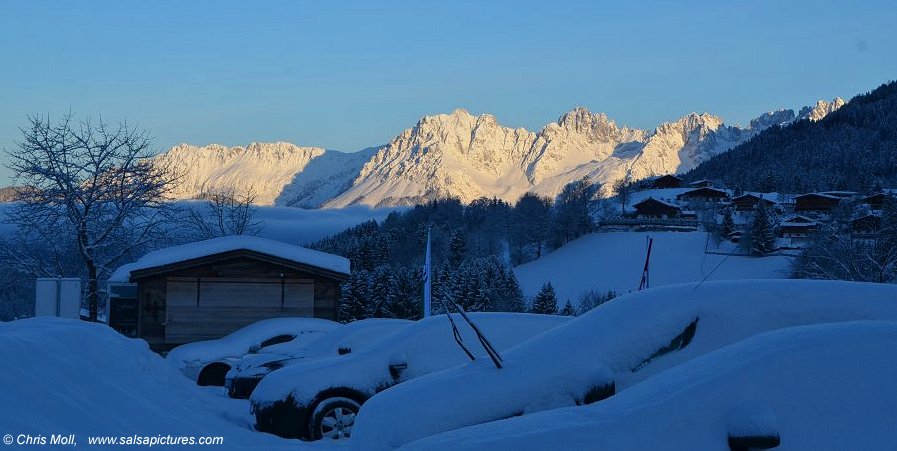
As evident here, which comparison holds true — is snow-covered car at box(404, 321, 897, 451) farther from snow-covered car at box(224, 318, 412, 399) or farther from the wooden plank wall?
the wooden plank wall

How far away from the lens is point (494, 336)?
897 centimetres

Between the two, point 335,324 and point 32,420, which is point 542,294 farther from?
point 32,420

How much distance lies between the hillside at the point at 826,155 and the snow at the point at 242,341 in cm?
12297

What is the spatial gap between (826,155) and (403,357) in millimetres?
172435

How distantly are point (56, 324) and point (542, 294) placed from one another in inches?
2251

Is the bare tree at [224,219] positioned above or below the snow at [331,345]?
above

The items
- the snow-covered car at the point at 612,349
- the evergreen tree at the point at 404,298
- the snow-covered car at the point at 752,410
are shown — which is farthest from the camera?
the evergreen tree at the point at 404,298

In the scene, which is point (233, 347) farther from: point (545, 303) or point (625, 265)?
point (625, 265)

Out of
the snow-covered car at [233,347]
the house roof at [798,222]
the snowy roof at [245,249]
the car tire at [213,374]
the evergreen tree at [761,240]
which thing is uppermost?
the house roof at [798,222]

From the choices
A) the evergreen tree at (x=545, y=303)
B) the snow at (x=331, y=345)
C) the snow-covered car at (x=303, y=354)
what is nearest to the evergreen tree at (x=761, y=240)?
the evergreen tree at (x=545, y=303)

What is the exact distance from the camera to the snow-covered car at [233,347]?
1606 cm

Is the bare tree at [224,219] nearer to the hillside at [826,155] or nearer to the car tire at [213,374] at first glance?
the car tire at [213,374]

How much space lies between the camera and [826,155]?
163m

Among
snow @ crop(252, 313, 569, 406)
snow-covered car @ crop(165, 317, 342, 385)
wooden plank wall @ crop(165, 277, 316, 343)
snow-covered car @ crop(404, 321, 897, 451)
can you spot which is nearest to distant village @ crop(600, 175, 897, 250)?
wooden plank wall @ crop(165, 277, 316, 343)
